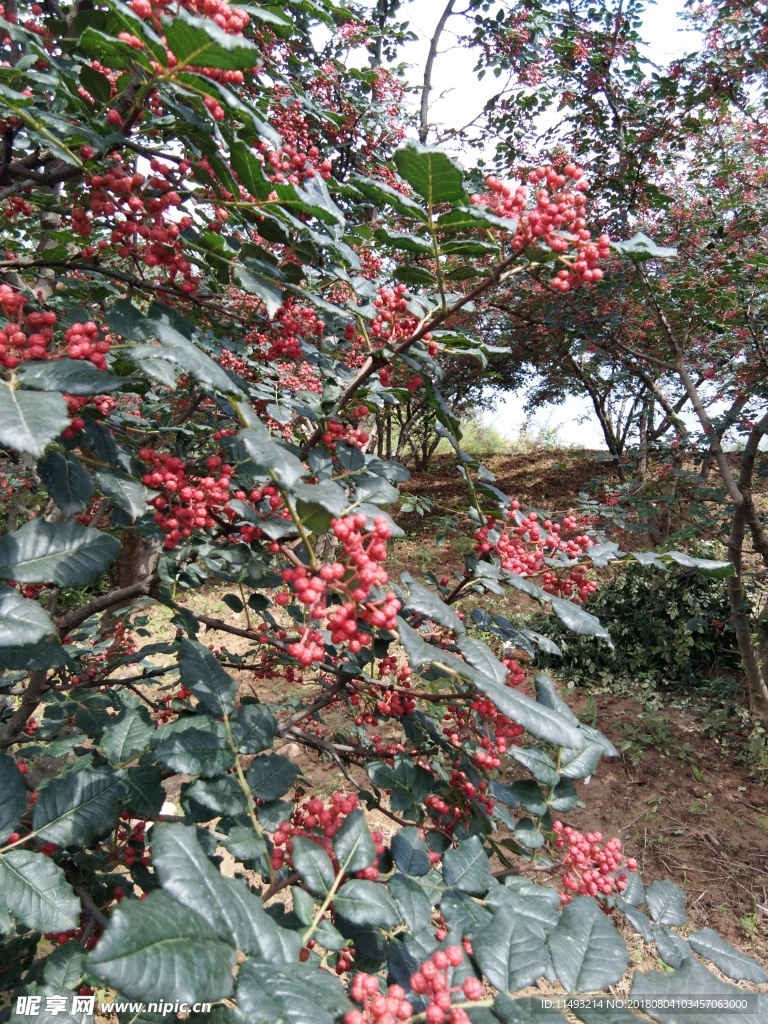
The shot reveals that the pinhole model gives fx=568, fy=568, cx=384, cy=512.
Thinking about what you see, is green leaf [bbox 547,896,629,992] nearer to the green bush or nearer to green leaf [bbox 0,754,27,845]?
green leaf [bbox 0,754,27,845]

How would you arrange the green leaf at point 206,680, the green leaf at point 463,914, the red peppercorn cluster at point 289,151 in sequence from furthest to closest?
the red peppercorn cluster at point 289,151 < the green leaf at point 206,680 < the green leaf at point 463,914

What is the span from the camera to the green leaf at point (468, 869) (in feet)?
3.00

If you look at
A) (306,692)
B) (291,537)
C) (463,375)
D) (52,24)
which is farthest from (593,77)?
(463,375)

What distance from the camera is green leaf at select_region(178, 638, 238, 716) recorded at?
1.03m

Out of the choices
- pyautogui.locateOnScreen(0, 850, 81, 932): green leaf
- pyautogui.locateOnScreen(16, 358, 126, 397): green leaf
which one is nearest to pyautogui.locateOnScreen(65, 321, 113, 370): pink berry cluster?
pyautogui.locateOnScreen(16, 358, 126, 397): green leaf

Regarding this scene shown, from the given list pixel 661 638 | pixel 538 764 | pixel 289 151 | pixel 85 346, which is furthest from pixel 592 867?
pixel 661 638

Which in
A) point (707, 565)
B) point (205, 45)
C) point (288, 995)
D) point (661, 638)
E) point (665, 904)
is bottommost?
point (661, 638)

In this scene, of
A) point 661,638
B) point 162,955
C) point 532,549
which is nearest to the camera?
point 162,955

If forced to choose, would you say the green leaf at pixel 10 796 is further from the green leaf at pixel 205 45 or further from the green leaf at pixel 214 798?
the green leaf at pixel 205 45

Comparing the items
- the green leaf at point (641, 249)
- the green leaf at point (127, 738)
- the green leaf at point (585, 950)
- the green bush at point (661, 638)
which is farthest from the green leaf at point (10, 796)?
the green bush at point (661, 638)

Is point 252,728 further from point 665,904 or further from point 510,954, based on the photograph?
point 665,904

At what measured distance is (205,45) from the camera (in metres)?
0.79

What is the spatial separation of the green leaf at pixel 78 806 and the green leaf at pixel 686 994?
0.84 meters

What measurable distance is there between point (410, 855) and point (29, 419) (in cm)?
89
